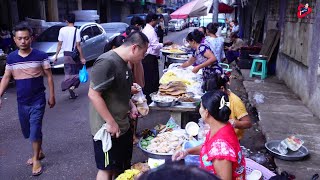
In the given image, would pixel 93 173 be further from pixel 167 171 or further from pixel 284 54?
pixel 284 54

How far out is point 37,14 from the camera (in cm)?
1794

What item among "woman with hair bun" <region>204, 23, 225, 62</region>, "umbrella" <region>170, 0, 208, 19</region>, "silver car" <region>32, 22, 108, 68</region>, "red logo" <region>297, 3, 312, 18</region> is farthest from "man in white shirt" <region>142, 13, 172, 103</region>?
"umbrella" <region>170, 0, 208, 19</region>

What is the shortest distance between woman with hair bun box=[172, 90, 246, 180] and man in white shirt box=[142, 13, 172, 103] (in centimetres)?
367

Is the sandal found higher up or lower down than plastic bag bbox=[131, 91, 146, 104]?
lower down

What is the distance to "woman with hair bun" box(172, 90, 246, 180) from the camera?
2.26m

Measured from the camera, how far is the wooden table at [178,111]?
15.1 ft

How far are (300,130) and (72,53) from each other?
18.6ft

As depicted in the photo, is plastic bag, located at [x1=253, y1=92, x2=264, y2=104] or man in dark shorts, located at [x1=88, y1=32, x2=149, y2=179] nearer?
A: man in dark shorts, located at [x1=88, y1=32, x2=149, y2=179]

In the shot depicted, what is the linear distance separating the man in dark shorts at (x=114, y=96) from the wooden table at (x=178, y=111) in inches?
53.6

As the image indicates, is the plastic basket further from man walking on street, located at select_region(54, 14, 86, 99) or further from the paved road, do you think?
man walking on street, located at select_region(54, 14, 86, 99)

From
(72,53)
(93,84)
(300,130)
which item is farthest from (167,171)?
(72,53)

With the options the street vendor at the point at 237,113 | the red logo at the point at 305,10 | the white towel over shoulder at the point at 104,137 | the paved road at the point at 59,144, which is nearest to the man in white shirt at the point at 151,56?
the paved road at the point at 59,144

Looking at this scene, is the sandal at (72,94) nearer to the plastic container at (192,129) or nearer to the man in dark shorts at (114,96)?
the plastic container at (192,129)

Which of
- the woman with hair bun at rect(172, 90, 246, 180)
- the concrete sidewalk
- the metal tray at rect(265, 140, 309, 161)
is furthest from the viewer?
the metal tray at rect(265, 140, 309, 161)
